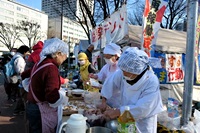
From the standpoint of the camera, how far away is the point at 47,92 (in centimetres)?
210

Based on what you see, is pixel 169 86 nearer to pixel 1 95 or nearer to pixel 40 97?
pixel 40 97

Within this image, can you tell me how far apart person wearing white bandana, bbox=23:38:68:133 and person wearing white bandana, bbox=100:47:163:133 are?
1.99 ft

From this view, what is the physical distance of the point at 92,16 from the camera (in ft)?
49.5

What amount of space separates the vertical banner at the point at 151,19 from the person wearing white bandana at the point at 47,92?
217cm

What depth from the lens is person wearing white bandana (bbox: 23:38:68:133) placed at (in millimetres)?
2127

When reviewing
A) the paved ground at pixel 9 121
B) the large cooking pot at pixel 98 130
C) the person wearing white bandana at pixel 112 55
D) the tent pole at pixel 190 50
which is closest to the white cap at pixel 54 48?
the large cooking pot at pixel 98 130

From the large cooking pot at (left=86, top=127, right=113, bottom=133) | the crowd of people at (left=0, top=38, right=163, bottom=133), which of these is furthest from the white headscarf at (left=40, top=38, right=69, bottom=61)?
the large cooking pot at (left=86, top=127, right=113, bottom=133)

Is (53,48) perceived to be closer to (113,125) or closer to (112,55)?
(113,125)

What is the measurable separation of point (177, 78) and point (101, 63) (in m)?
3.29

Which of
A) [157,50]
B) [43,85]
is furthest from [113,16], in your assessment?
[43,85]

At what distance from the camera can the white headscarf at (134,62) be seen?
6.00ft

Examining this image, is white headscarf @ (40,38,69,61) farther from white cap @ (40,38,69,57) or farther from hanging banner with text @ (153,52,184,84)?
hanging banner with text @ (153,52,184,84)

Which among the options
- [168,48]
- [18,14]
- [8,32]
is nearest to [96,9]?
[168,48]

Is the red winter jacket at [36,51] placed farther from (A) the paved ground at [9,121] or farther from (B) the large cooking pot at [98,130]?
(B) the large cooking pot at [98,130]
